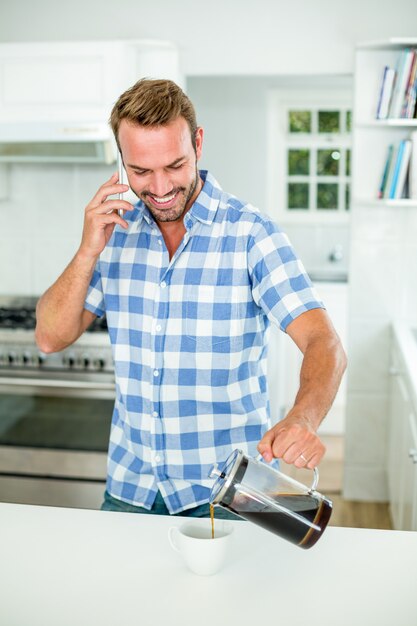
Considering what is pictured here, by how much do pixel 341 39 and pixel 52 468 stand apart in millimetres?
2192

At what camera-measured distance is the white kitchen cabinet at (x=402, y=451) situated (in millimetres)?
2287

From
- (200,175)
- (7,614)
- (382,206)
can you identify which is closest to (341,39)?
(382,206)

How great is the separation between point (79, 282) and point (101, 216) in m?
0.17

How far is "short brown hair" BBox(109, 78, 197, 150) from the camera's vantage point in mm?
1435

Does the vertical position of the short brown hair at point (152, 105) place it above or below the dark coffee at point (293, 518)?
above

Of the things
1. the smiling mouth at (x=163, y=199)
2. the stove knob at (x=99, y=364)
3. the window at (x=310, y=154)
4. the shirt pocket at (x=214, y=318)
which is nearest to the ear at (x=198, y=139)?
the smiling mouth at (x=163, y=199)

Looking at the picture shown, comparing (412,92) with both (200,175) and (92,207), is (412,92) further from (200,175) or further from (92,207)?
(92,207)

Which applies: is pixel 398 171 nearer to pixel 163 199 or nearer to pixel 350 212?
pixel 350 212

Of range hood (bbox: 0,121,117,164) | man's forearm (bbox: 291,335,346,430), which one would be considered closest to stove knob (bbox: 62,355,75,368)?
range hood (bbox: 0,121,117,164)

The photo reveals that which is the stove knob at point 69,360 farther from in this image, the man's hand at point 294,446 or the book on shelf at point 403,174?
the man's hand at point 294,446

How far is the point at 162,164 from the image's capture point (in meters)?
1.45

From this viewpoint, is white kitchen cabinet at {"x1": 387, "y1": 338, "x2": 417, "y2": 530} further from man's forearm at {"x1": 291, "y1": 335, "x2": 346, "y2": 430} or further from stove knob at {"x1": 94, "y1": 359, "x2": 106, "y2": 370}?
stove knob at {"x1": 94, "y1": 359, "x2": 106, "y2": 370}

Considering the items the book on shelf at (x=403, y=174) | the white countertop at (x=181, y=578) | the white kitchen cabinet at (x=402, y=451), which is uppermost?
the book on shelf at (x=403, y=174)

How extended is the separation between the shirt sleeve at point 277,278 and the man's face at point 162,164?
0.57 feet
